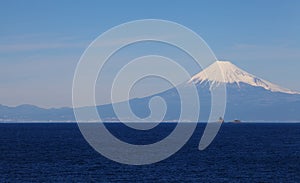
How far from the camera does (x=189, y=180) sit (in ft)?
250

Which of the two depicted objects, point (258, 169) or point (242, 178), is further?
point (258, 169)

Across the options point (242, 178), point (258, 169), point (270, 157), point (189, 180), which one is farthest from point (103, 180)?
point (270, 157)

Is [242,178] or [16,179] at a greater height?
[16,179]

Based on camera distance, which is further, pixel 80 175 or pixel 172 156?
pixel 172 156

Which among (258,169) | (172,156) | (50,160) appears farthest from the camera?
(172,156)

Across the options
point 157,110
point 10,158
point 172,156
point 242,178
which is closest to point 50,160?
point 10,158

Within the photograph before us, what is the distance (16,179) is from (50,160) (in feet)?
86.8

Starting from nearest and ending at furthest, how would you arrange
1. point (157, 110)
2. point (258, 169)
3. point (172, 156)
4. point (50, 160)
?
point (157, 110), point (258, 169), point (50, 160), point (172, 156)

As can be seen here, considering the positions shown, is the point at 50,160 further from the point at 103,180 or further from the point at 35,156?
the point at 103,180

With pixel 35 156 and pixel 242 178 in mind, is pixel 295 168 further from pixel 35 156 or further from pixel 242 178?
pixel 35 156

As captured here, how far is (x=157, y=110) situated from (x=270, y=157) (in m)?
41.1

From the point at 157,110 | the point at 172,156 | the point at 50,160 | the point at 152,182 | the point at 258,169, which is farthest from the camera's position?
the point at 172,156

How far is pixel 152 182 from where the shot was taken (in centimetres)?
7400

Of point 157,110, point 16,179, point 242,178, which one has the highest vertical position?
point 157,110
